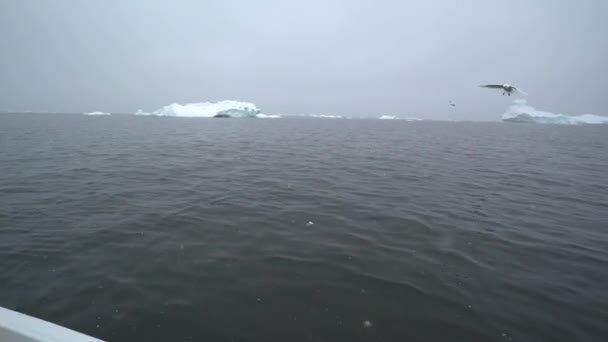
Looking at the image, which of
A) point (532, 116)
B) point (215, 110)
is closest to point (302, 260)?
point (215, 110)

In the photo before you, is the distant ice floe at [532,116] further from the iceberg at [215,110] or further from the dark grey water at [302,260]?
the dark grey water at [302,260]

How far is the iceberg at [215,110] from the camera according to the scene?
11050 centimetres

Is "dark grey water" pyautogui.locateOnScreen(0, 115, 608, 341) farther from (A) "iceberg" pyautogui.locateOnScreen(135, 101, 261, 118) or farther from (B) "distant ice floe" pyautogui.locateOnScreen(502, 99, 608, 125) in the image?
(B) "distant ice floe" pyautogui.locateOnScreen(502, 99, 608, 125)

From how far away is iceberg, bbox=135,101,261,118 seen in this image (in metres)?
110

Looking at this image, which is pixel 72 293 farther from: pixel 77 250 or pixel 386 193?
pixel 386 193

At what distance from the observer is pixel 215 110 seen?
11494 cm

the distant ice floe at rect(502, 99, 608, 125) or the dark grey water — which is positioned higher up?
the distant ice floe at rect(502, 99, 608, 125)

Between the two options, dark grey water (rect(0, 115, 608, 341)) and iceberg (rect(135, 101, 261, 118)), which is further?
iceberg (rect(135, 101, 261, 118))

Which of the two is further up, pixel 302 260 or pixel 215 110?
pixel 215 110

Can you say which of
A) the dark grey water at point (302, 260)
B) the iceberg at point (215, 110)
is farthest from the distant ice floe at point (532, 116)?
the dark grey water at point (302, 260)

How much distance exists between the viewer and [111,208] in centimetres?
800

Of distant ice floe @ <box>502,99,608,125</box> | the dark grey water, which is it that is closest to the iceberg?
the dark grey water

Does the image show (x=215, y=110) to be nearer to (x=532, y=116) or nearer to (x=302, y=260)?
(x=302, y=260)

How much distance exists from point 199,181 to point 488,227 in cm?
1045
